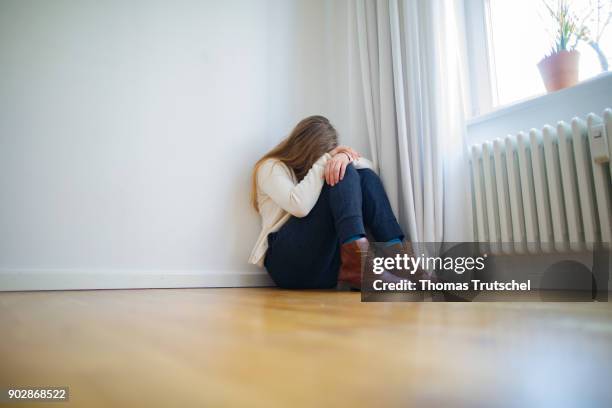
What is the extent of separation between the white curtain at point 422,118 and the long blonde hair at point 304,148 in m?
0.26

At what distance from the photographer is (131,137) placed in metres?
1.73

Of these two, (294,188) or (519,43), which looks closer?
(294,188)

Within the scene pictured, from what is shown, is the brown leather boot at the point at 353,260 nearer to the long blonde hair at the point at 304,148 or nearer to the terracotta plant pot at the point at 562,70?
the long blonde hair at the point at 304,148

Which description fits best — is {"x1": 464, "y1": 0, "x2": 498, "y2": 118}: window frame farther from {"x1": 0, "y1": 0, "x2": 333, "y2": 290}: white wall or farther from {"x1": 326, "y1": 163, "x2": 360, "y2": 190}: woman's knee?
{"x1": 0, "y1": 0, "x2": 333, "y2": 290}: white wall

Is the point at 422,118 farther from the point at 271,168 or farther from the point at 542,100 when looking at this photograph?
the point at 271,168

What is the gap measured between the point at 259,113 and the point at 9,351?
1.79 meters

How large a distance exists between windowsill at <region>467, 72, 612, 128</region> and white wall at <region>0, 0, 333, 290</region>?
0.97 m

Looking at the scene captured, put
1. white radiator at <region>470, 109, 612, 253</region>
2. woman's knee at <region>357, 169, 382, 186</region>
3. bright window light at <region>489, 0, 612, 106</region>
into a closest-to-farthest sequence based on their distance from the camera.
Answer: white radiator at <region>470, 109, 612, 253</region> → woman's knee at <region>357, 169, 382, 186</region> → bright window light at <region>489, 0, 612, 106</region>

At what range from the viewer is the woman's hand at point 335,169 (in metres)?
1.49

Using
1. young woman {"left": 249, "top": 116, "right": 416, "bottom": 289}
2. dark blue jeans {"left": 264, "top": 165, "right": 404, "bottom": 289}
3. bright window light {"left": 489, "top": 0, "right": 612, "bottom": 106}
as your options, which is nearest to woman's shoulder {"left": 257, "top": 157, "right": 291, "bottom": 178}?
young woman {"left": 249, "top": 116, "right": 416, "bottom": 289}

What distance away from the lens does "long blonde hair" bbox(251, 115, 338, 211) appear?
1763 millimetres

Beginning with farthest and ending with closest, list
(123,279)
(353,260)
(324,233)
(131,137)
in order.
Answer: (131,137) < (123,279) < (324,233) < (353,260)

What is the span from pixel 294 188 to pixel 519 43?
4.27 ft

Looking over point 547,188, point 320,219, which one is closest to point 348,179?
point 320,219
